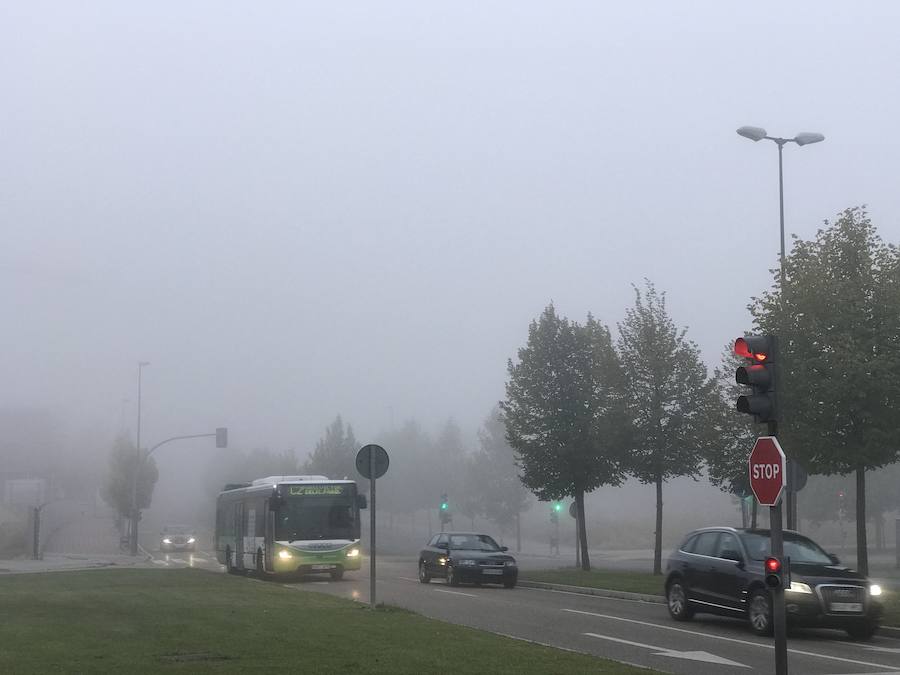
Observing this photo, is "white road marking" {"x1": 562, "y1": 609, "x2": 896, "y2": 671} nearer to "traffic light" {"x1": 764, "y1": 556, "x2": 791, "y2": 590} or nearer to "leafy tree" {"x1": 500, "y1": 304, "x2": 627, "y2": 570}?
"traffic light" {"x1": 764, "y1": 556, "x2": 791, "y2": 590}

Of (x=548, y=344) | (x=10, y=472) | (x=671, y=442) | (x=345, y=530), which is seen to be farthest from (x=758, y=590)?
(x=10, y=472)

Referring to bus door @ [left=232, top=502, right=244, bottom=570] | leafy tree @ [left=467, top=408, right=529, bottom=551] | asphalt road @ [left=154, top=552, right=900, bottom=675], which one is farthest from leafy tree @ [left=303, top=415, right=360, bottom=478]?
asphalt road @ [left=154, top=552, right=900, bottom=675]

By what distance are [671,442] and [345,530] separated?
9.31 m

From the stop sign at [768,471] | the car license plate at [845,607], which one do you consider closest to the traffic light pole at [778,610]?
the stop sign at [768,471]

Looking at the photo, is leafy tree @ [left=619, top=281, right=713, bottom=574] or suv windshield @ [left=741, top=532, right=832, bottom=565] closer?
suv windshield @ [left=741, top=532, right=832, bottom=565]

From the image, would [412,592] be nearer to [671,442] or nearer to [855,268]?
[671,442]

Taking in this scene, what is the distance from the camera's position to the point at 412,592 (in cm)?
2681

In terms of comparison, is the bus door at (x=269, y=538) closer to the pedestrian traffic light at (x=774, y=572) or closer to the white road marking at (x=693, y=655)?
the white road marking at (x=693, y=655)

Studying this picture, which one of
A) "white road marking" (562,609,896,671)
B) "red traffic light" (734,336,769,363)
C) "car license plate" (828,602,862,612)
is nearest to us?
"red traffic light" (734,336,769,363)

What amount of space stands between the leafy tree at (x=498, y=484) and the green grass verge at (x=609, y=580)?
34.0m

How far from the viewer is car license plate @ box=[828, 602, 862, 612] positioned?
17.2m

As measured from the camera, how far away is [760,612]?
1773cm

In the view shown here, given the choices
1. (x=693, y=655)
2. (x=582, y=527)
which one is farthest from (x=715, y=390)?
(x=693, y=655)

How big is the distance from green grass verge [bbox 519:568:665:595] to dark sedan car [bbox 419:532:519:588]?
138 centimetres
